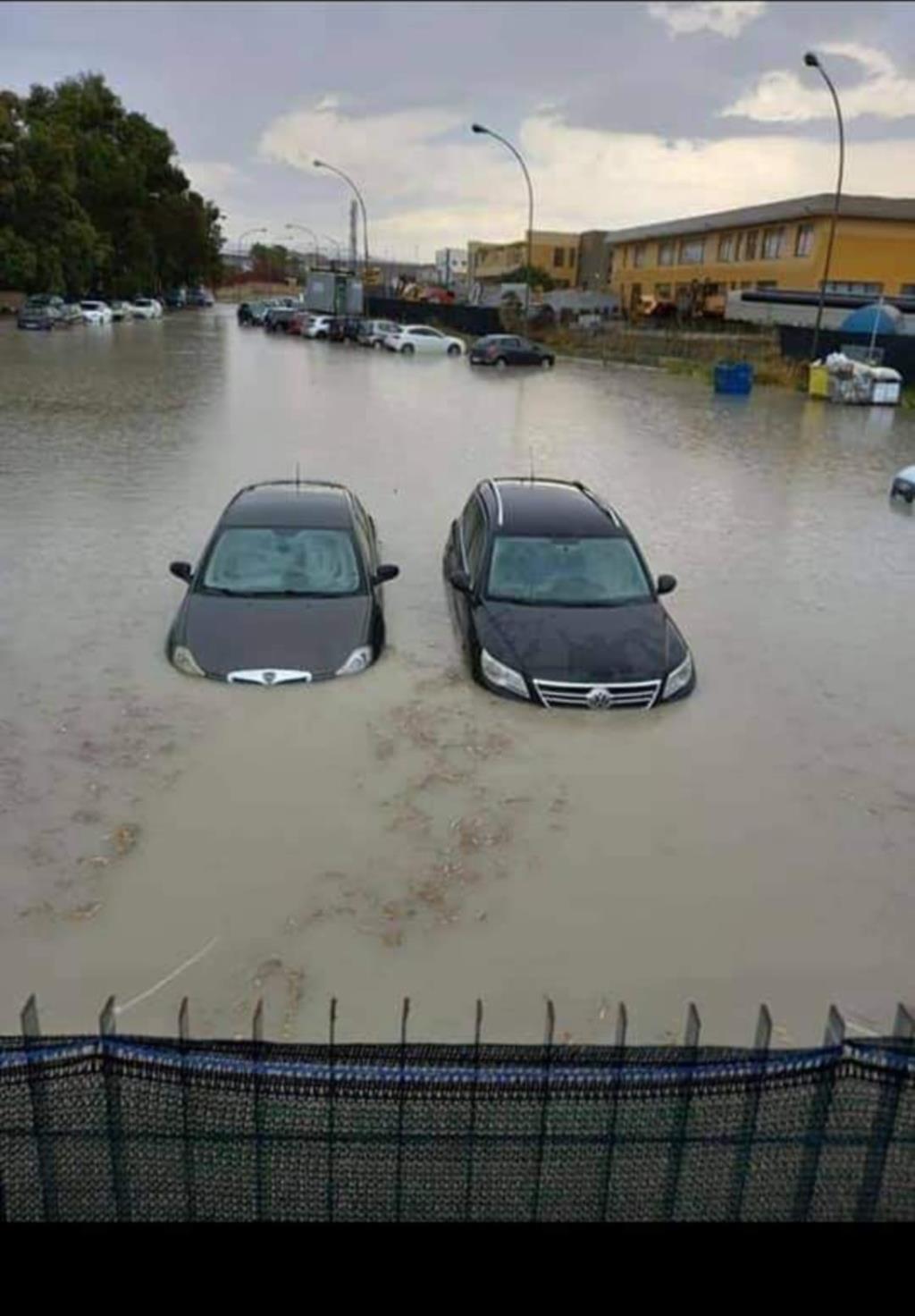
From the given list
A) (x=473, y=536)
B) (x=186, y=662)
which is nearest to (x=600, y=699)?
(x=473, y=536)

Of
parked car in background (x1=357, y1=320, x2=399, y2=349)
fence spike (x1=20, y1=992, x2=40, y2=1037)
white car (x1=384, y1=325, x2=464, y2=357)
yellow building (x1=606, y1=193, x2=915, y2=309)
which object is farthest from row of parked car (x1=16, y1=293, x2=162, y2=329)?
fence spike (x1=20, y1=992, x2=40, y2=1037)

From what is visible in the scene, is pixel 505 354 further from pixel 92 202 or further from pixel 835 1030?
pixel 835 1030

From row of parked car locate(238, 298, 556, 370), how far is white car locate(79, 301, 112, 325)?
8.87 m

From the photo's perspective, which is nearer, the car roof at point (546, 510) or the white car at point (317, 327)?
the car roof at point (546, 510)

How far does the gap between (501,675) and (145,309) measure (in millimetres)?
64835

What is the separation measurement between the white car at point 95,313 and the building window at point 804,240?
122 ft

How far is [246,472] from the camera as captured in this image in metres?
16.4

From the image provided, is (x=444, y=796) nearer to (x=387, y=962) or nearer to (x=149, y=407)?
(x=387, y=962)

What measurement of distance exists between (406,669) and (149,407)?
1771 cm

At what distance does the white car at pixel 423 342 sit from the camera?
44.3 metres

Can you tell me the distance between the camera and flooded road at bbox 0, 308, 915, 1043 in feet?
14.8

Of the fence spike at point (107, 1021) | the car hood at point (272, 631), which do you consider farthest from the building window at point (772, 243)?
the fence spike at point (107, 1021)

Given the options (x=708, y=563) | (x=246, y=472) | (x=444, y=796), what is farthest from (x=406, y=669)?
(x=246, y=472)

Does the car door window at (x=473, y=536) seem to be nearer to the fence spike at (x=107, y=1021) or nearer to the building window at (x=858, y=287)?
the fence spike at (x=107, y=1021)
